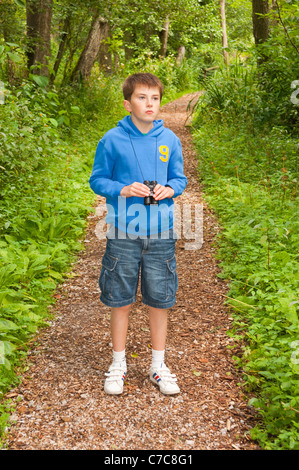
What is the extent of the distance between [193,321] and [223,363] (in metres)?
0.58

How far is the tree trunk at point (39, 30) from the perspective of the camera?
7105 mm

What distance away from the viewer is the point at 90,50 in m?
9.55

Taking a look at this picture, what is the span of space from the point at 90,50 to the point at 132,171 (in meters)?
8.06

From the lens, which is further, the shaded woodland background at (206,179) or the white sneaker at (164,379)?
the shaded woodland background at (206,179)

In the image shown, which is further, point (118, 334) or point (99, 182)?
point (118, 334)

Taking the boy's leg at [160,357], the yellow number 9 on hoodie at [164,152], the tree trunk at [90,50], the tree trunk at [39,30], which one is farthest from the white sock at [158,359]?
the tree trunk at [90,50]

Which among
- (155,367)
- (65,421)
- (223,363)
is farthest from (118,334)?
(223,363)

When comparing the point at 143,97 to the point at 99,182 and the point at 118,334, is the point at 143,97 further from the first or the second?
the point at 118,334

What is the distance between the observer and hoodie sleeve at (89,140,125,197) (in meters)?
2.41

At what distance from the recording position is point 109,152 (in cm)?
246

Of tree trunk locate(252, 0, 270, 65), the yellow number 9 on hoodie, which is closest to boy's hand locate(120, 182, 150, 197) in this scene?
the yellow number 9 on hoodie

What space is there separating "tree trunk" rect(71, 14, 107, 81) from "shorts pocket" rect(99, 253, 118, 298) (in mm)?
7911

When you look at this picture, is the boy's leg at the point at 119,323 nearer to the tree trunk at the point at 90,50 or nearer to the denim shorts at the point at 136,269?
the denim shorts at the point at 136,269

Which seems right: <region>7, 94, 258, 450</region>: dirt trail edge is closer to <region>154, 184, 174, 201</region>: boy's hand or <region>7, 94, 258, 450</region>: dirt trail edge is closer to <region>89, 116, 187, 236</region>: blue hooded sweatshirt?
<region>89, 116, 187, 236</region>: blue hooded sweatshirt
